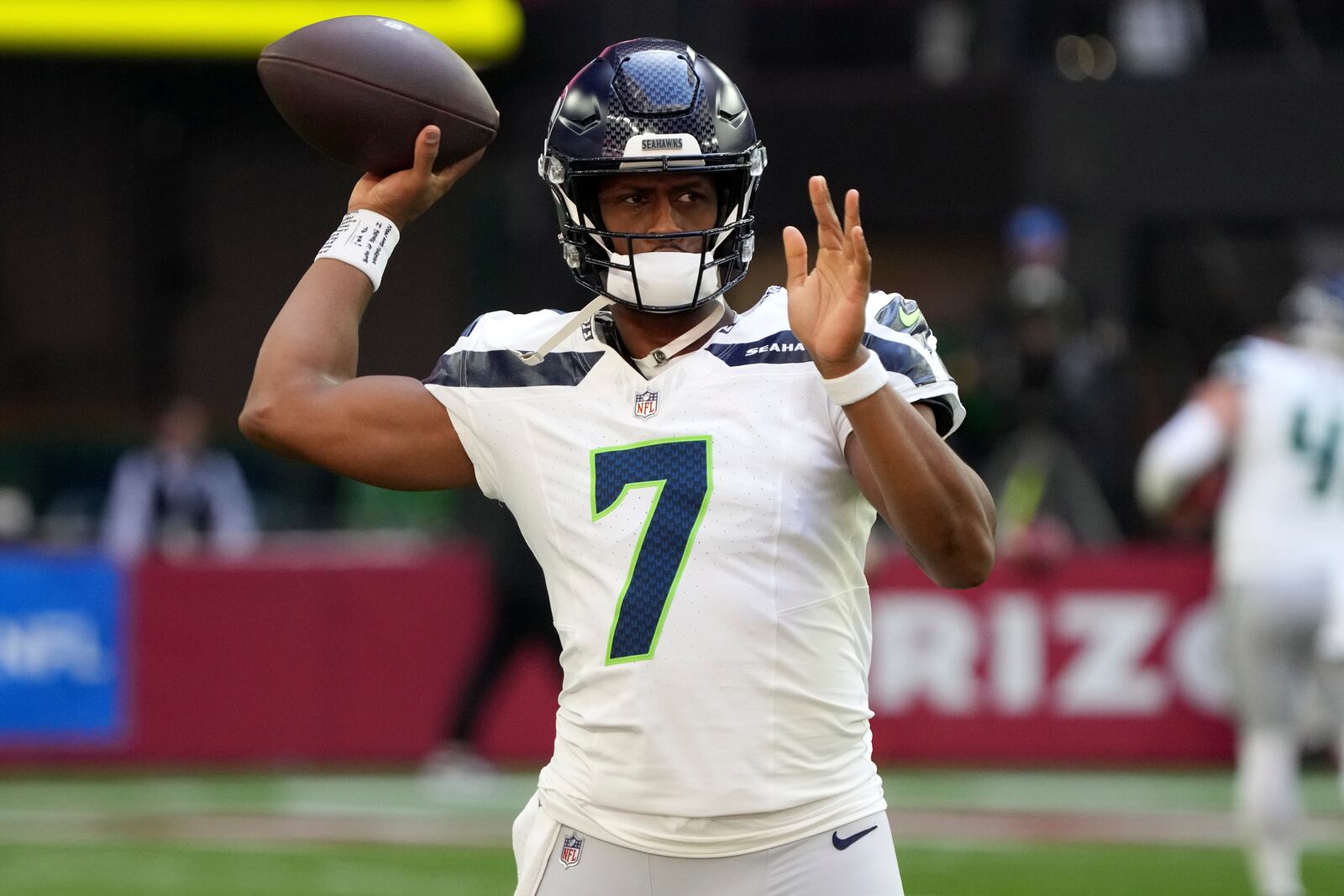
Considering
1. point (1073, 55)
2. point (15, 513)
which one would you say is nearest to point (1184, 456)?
point (1073, 55)

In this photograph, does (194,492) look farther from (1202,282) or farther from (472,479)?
(472,479)

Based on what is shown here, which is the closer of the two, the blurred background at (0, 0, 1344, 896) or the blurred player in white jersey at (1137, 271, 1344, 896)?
the blurred player in white jersey at (1137, 271, 1344, 896)

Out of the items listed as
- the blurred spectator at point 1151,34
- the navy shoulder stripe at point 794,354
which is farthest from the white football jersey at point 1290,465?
the blurred spectator at point 1151,34

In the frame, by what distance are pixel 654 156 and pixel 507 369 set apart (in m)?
0.38

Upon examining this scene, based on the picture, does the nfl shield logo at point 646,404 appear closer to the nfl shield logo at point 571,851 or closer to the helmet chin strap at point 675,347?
the helmet chin strap at point 675,347

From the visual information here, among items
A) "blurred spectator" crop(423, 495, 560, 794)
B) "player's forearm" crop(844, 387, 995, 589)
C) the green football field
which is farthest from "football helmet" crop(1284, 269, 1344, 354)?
"player's forearm" crop(844, 387, 995, 589)

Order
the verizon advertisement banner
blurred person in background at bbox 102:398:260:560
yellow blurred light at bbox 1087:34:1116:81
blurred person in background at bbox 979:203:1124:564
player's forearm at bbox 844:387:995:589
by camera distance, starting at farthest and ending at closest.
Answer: yellow blurred light at bbox 1087:34:1116:81 < blurred person in background at bbox 102:398:260:560 < blurred person in background at bbox 979:203:1124:564 < the verizon advertisement banner < player's forearm at bbox 844:387:995:589

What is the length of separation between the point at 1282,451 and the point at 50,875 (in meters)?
4.38

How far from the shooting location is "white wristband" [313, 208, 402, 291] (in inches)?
123

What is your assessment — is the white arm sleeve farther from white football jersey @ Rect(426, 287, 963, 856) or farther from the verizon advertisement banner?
white football jersey @ Rect(426, 287, 963, 856)

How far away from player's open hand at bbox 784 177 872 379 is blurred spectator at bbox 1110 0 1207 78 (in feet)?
36.9

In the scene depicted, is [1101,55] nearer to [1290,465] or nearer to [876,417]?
[1290,465]

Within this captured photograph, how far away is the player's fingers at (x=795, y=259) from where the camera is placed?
8.82ft

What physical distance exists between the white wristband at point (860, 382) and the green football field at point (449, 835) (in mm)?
4452
